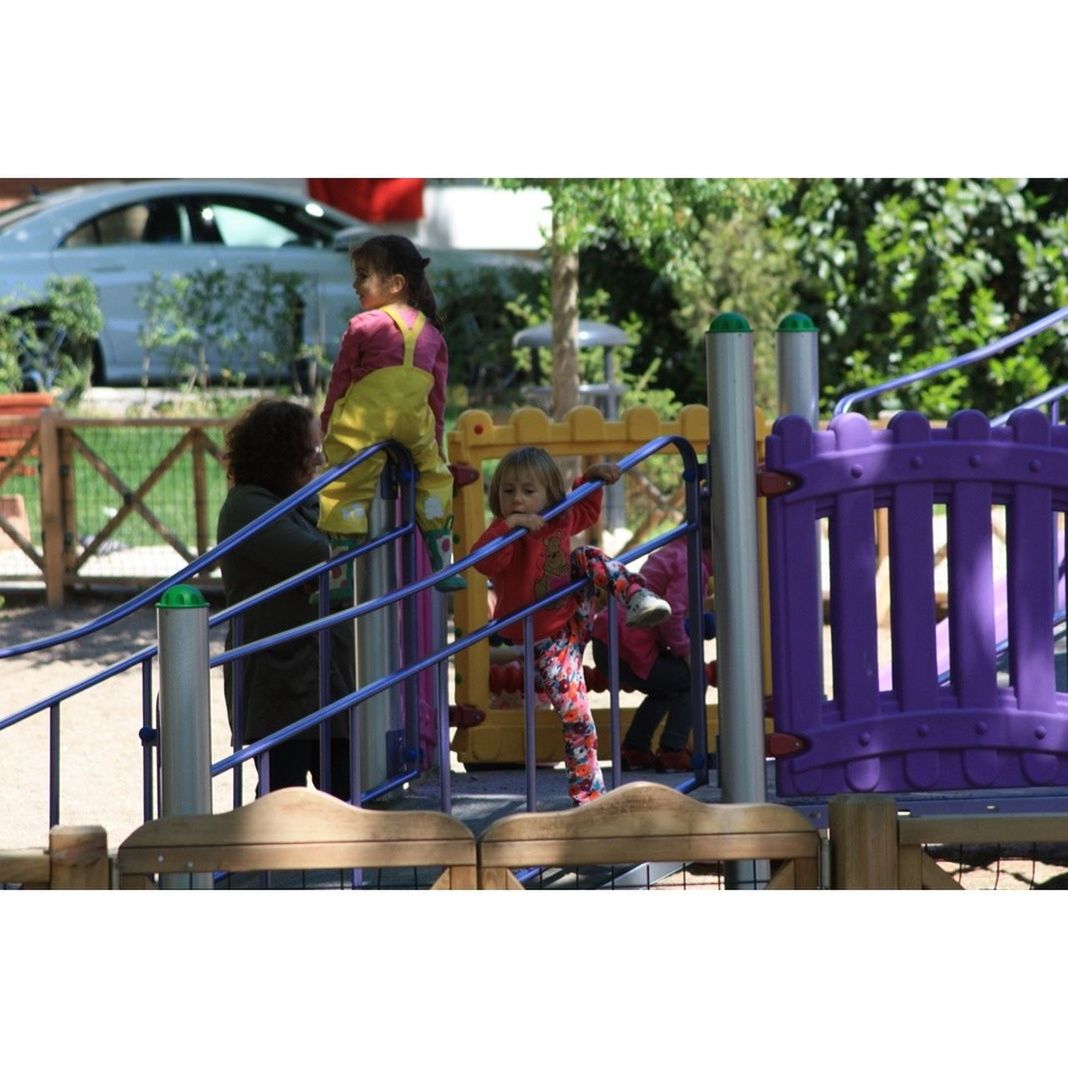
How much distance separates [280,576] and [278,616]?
0.12 m

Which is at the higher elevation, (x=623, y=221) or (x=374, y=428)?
(x=623, y=221)

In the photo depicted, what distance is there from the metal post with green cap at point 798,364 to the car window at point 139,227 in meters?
10.2

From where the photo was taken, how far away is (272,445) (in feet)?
17.0

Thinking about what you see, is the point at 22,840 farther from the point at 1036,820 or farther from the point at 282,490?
the point at 1036,820

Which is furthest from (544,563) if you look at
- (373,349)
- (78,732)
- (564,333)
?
(564,333)

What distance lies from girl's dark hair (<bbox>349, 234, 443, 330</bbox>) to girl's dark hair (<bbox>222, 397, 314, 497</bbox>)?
0.45m

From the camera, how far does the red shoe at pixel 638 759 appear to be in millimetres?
5766

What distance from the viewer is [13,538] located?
10883 millimetres

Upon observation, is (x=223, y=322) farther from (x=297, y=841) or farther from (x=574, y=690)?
(x=297, y=841)

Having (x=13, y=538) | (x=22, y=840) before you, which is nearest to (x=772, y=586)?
(x=22, y=840)

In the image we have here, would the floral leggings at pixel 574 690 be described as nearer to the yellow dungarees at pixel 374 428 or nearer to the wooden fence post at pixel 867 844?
the yellow dungarees at pixel 374 428

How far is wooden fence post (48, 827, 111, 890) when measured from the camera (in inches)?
148

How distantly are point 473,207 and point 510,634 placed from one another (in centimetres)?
1354

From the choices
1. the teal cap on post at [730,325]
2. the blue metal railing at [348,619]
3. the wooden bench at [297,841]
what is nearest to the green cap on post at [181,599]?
the blue metal railing at [348,619]
